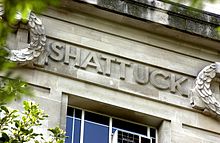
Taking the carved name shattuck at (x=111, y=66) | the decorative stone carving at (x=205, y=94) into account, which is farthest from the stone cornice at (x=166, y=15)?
the carved name shattuck at (x=111, y=66)

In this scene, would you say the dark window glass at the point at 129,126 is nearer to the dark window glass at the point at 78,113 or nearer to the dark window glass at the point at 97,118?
the dark window glass at the point at 97,118

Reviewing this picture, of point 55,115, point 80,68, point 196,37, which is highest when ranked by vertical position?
point 196,37

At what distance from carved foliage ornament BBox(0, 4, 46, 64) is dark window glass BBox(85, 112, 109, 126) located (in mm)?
1632

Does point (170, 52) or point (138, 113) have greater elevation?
point (170, 52)

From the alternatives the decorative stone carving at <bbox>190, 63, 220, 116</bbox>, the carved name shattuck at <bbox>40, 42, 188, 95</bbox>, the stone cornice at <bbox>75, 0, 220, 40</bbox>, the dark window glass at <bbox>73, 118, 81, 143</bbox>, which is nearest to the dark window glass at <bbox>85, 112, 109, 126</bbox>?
the dark window glass at <bbox>73, 118, 81, 143</bbox>

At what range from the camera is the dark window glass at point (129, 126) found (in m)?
18.5

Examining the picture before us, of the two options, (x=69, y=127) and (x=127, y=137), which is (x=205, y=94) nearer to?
(x=127, y=137)

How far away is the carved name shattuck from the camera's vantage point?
18.4 m

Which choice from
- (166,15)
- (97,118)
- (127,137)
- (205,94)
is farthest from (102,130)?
(166,15)

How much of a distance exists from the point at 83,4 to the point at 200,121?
3.58 meters

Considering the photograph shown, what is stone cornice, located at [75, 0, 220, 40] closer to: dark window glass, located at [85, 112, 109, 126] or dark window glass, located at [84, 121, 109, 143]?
dark window glass, located at [85, 112, 109, 126]

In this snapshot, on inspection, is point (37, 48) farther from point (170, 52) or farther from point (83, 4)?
point (170, 52)

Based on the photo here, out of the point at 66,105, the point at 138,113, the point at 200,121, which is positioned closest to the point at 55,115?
the point at 66,105

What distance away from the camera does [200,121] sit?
18.8m
